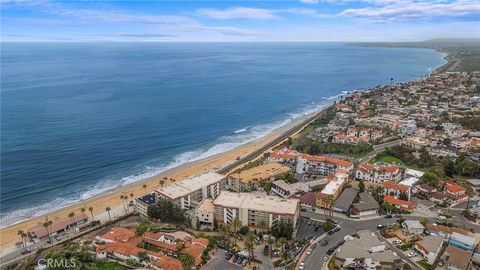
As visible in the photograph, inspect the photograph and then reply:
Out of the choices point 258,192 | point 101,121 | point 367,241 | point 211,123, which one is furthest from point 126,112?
point 367,241

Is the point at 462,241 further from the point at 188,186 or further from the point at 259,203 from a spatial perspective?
the point at 188,186

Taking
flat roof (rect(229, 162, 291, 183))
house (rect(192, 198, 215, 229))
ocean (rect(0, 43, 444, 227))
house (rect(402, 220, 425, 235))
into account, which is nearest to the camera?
house (rect(402, 220, 425, 235))

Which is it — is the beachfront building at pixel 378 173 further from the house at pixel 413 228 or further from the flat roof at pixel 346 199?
the house at pixel 413 228

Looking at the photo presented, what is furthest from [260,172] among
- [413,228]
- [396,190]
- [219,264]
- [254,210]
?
[219,264]

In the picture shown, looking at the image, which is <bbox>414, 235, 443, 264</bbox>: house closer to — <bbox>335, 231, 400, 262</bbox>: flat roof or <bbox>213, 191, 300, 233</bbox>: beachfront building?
<bbox>335, 231, 400, 262</bbox>: flat roof

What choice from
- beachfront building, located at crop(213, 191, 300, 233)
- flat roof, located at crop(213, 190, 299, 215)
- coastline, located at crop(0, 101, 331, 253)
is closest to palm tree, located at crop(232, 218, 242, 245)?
beachfront building, located at crop(213, 191, 300, 233)
